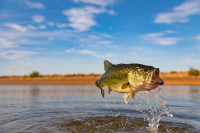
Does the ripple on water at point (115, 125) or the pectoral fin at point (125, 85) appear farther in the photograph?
the ripple on water at point (115, 125)

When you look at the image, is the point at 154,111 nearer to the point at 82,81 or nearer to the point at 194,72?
the point at 82,81

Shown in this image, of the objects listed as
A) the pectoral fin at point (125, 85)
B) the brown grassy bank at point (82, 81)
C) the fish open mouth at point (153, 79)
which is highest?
the fish open mouth at point (153, 79)

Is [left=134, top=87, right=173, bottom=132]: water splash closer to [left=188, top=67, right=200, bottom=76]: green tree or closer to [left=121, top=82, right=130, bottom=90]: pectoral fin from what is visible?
[left=121, top=82, right=130, bottom=90]: pectoral fin

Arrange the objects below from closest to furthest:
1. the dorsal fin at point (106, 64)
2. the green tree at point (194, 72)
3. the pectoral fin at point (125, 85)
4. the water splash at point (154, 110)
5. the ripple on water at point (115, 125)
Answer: the pectoral fin at point (125, 85) < the dorsal fin at point (106, 64) < the ripple on water at point (115, 125) < the water splash at point (154, 110) < the green tree at point (194, 72)

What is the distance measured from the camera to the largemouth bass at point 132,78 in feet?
14.8

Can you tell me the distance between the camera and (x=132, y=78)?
488 cm

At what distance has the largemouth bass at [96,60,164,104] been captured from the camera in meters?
4.52

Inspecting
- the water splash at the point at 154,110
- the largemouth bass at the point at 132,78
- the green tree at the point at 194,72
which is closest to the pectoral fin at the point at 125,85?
the largemouth bass at the point at 132,78

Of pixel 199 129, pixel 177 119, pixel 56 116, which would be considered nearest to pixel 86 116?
pixel 56 116

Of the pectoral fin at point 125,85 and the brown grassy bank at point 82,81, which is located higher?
the pectoral fin at point 125,85

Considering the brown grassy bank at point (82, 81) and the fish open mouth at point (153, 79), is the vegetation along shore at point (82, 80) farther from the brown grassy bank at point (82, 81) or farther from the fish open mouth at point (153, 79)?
the fish open mouth at point (153, 79)

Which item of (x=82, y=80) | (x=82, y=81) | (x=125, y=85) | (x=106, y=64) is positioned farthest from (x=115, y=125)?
(x=82, y=80)

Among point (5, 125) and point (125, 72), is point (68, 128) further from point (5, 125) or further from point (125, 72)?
point (125, 72)

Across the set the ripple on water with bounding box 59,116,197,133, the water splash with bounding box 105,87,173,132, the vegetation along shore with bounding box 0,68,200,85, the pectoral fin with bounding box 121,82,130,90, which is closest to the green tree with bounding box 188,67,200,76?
the vegetation along shore with bounding box 0,68,200,85
